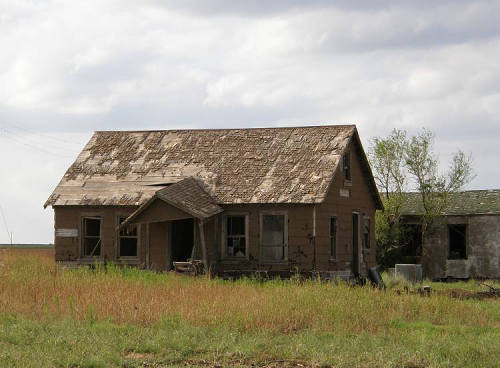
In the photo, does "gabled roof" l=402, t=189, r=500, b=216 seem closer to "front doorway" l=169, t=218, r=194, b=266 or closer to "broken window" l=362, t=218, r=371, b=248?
"broken window" l=362, t=218, r=371, b=248

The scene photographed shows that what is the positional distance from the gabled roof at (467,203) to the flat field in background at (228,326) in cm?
1432

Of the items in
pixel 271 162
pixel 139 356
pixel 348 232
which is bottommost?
pixel 139 356

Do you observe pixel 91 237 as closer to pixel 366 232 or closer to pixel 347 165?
pixel 347 165

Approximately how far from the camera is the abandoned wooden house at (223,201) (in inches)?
982

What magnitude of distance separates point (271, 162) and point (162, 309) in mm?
12423

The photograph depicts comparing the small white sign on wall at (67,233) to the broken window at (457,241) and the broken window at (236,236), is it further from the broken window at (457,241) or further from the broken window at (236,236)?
the broken window at (457,241)

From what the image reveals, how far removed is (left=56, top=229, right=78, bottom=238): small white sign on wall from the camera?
89.6 feet

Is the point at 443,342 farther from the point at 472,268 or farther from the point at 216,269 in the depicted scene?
the point at 472,268

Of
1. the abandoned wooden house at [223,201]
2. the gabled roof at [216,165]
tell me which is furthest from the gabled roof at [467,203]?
the gabled roof at [216,165]

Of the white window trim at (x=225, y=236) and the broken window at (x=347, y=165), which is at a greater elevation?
the broken window at (x=347, y=165)

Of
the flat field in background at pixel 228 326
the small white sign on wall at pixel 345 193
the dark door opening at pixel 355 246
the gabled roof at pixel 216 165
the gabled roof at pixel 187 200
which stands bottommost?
the flat field in background at pixel 228 326

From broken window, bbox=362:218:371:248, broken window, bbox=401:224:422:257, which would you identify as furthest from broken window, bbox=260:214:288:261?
broken window, bbox=401:224:422:257

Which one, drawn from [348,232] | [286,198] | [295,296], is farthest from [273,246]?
[295,296]

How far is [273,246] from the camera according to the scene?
2536 cm
